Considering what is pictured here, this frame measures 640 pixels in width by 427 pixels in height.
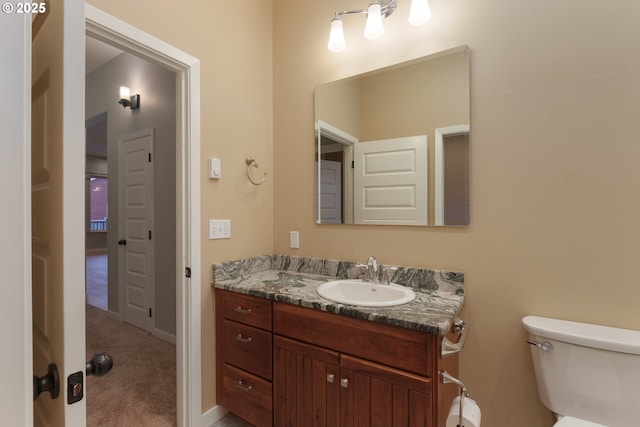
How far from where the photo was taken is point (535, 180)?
1.35 m

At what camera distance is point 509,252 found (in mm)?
1400

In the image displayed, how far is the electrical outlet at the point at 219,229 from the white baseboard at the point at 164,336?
1.58 m

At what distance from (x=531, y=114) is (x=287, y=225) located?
1.52 m

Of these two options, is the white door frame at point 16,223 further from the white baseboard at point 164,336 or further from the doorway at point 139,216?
the white baseboard at point 164,336

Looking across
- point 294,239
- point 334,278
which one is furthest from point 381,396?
point 294,239

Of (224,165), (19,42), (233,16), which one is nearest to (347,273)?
(224,165)

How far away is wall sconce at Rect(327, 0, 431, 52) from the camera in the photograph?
1.51 metres

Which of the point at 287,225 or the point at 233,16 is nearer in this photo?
the point at 233,16

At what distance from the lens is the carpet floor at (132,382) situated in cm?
182

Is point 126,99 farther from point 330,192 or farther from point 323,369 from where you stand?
point 323,369

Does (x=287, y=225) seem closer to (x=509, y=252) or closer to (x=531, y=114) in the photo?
(x=509, y=252)

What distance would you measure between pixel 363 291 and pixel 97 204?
10.4m

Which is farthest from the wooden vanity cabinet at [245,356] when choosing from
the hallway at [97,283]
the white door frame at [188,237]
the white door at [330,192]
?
the hallway at [97,283]

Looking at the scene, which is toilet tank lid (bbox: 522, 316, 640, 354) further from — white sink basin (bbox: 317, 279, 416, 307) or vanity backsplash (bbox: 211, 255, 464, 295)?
white sink basin (bbox: 317, 279, 416, 307)
